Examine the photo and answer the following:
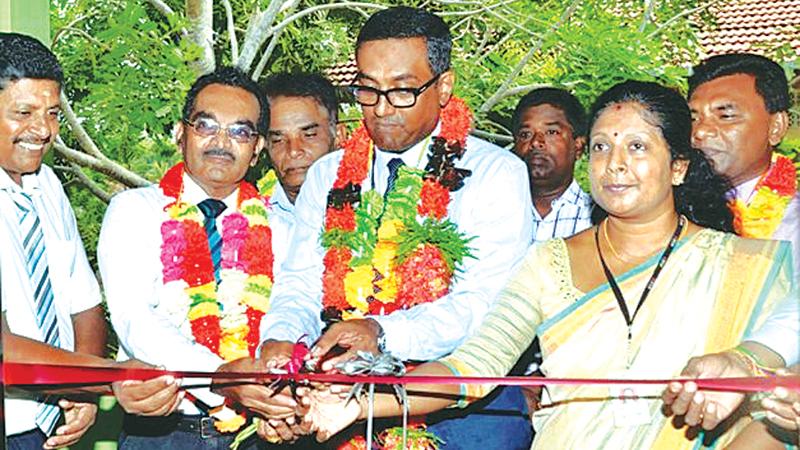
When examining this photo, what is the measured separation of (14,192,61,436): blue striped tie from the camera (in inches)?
136

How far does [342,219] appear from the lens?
12.2ft

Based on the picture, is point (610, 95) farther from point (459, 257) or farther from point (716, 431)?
point (716, 431)

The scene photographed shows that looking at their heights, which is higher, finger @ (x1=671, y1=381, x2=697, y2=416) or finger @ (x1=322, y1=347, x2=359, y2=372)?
finger @ (x1=671, y1=381, x2=697, y2=416)

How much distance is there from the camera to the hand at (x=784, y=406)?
280 cm

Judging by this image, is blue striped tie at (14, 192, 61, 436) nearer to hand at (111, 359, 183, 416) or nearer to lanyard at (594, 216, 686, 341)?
hand at (111, 359, 183, 416)

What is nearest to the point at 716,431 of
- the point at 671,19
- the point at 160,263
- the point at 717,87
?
the point at 717,87

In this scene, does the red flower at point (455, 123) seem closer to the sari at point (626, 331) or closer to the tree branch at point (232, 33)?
the sari at point (626, 331)

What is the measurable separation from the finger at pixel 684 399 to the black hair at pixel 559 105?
2.00 m

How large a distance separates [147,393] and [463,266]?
105 cm

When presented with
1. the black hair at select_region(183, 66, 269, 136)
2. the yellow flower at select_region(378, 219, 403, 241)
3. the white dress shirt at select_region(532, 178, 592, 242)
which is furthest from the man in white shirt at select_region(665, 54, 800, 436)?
the black hair at select_region(183, 66, 269, 136)

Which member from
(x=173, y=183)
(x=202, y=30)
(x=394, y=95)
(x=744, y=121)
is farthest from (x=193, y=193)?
(x=744, y=121)

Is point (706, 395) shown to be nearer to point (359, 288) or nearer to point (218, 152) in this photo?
point (359, 288)

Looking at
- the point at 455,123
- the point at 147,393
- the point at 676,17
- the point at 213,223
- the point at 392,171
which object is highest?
the point at 676,17

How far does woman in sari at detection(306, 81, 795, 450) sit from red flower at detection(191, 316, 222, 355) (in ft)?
2.08
